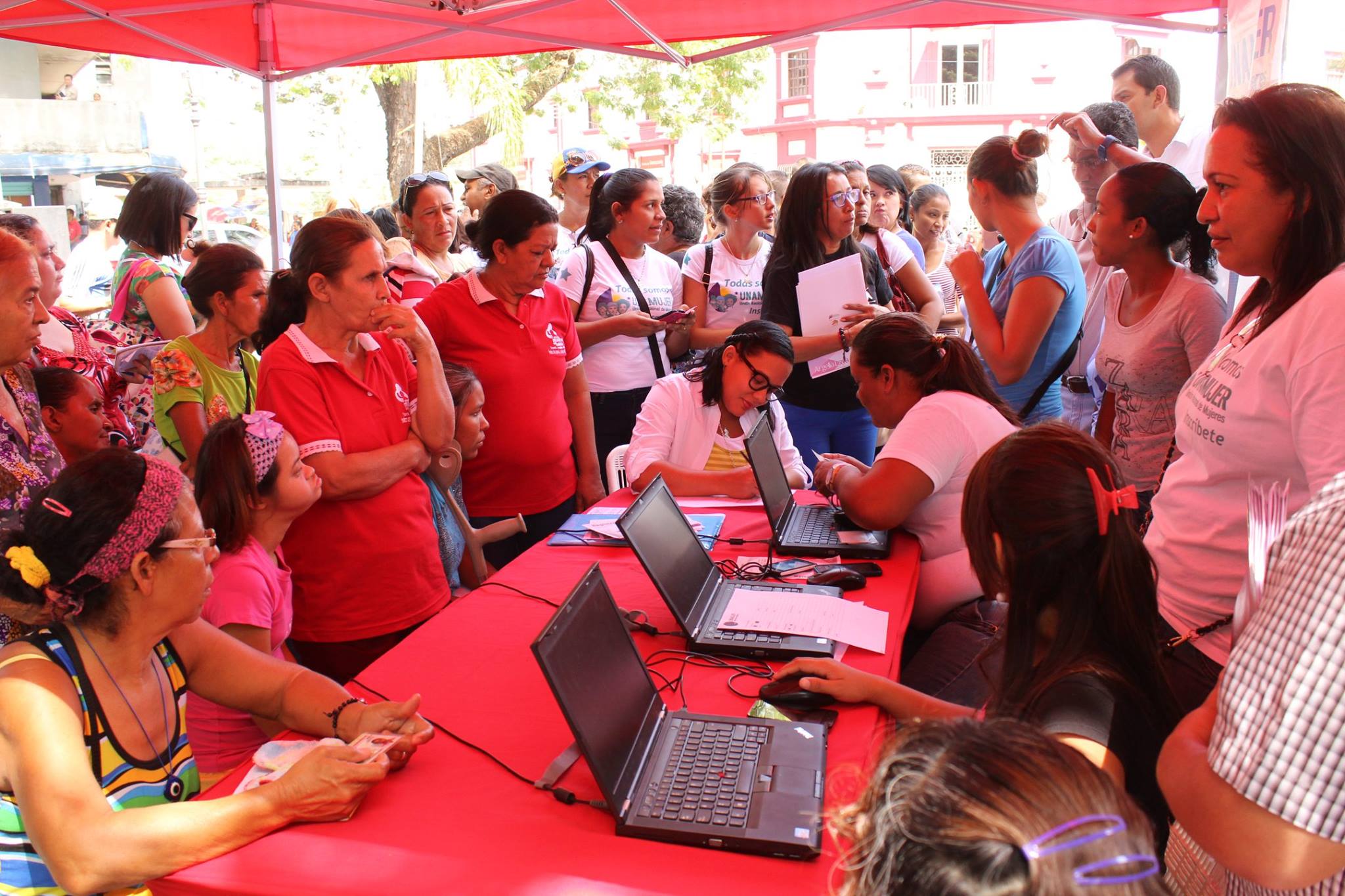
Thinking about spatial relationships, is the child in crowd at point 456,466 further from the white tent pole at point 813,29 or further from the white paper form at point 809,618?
the white tent pole at point 813,29

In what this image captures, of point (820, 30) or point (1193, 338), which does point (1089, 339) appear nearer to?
point (1193, 338)

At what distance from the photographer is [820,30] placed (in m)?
5.01

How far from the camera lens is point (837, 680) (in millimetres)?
1732

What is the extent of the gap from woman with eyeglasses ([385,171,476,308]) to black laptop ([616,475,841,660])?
2125 mm

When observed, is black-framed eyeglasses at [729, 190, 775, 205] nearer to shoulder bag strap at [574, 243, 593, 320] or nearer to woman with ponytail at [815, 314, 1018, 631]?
shoulder bag strap at [574, 243, 593, 320]

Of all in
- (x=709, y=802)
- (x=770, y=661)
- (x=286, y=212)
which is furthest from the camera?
(x=286, y=212)

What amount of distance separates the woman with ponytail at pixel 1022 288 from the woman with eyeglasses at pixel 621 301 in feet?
3.89

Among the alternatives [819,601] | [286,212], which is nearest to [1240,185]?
[819,601]

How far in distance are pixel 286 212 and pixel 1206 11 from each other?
17.0m

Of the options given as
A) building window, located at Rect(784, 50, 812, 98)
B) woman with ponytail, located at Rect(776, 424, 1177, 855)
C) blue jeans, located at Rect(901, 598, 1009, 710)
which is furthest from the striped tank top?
building window, located at Rect(784, 50, 812, 98)

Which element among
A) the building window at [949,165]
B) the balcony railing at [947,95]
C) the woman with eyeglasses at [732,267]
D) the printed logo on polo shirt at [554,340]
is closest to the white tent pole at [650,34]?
the woman with eyeglasses at [732,267]

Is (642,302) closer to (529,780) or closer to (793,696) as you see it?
(793,696)

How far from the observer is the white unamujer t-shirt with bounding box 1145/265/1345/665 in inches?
59.0

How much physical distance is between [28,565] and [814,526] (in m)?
1.92
